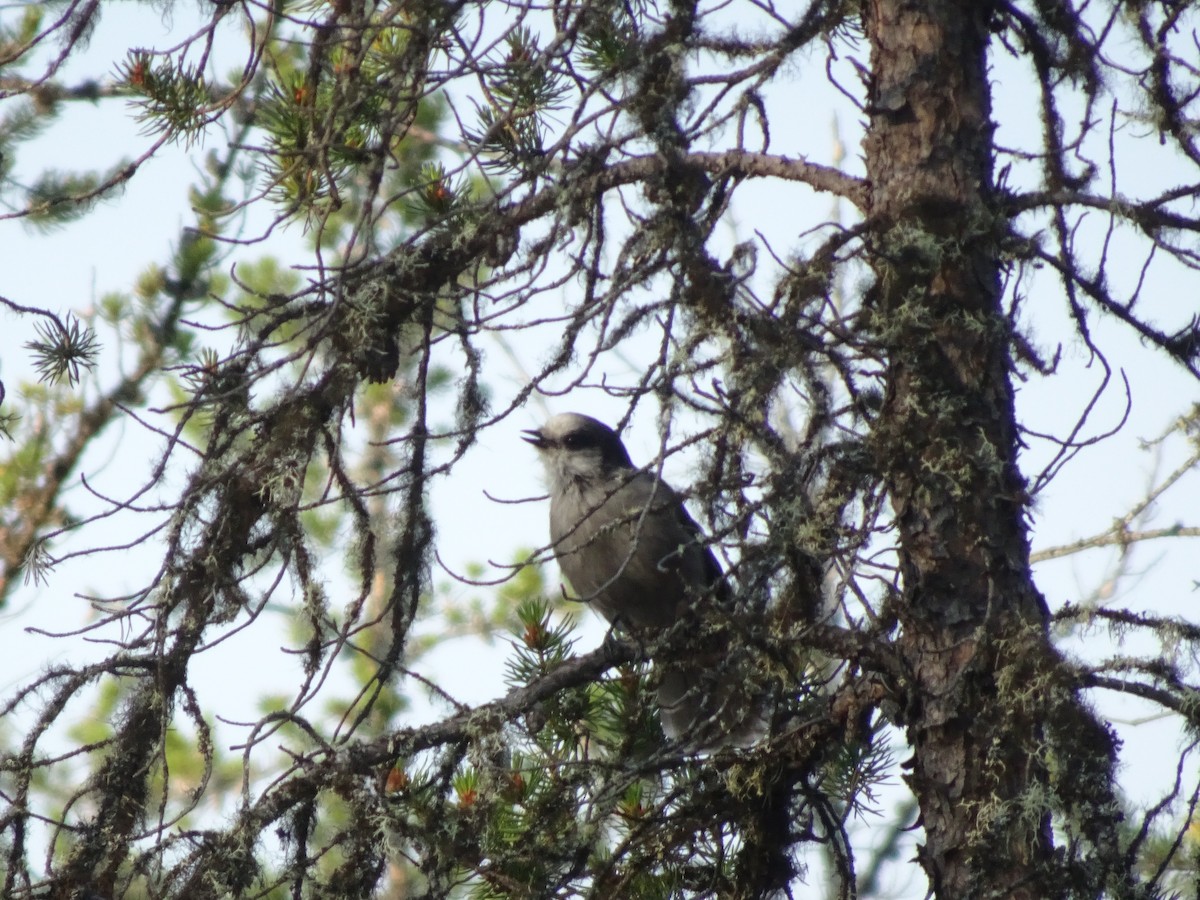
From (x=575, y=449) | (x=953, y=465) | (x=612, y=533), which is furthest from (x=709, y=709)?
(x=953, y=465)

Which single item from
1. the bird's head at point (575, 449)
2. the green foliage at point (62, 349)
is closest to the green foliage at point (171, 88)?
the green foliage at point (62, 349)

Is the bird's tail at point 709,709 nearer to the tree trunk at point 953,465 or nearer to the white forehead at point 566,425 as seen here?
the tree trunk at point 953,465

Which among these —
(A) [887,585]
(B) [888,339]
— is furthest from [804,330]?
(A) [887,585]

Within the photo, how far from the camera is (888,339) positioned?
268cm

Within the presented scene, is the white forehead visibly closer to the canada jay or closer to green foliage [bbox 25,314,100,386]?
the canada jay

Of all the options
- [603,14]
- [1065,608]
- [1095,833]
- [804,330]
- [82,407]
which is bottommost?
[1095,833]

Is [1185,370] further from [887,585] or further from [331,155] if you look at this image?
[331,155]

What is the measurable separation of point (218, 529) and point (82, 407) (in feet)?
16.4

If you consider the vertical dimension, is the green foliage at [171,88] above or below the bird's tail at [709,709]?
above

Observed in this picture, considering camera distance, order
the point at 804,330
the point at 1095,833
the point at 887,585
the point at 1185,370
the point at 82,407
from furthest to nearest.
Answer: the point at 82,407
the point at 1185,370
the point at 887,585
the point at 804,330
the point at 1095,833

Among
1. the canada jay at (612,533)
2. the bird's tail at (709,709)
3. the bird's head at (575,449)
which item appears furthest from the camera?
the bird's head at (575,449)

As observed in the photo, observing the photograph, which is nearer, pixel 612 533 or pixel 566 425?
pixel 612 533

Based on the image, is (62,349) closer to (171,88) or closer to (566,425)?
(171,88)

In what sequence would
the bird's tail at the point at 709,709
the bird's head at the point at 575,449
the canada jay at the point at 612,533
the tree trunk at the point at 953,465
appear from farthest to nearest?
the bird's head at the point at 575,449 → the canada jay at the point at 612,533 → the bird's tail at the point at 709,709 → the tree trunk at the point at 953,465
